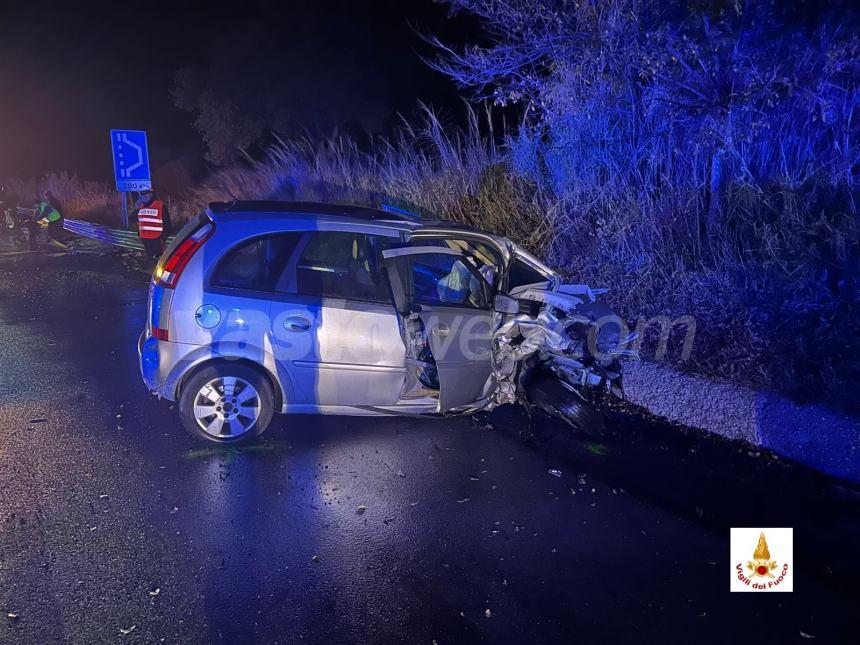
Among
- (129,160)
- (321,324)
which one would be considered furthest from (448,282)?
(129,160)

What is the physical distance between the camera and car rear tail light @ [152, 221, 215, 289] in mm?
4609

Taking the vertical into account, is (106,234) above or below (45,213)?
below

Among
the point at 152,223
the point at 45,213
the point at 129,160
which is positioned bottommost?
the point at 152,223

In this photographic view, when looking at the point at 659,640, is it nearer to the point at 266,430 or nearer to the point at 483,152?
the point at 266,430

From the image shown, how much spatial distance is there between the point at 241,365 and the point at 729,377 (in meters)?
3.87

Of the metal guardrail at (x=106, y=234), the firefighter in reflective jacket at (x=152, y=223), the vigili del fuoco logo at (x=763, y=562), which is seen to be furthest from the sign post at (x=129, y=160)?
the vigili del fuoco logo at (x=763, y=562)

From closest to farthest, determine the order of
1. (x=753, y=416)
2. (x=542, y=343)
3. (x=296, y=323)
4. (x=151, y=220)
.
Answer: (x=296, y=323) → (x=753, y=416) → (x=542, y=343) → (x=151, y=220)

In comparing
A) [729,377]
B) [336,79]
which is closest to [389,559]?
[729,377]

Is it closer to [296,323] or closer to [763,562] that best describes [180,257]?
[296,323]

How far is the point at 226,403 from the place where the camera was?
4.75 metres

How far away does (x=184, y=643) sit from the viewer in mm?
2910

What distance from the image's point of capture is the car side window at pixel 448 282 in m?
5.00

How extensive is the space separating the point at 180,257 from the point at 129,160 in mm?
11436

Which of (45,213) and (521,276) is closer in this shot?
(521,276)
